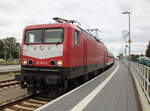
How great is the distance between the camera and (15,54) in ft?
311

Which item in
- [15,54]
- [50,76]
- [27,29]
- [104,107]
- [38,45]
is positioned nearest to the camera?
[104,107]

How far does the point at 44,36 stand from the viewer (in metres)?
8.24

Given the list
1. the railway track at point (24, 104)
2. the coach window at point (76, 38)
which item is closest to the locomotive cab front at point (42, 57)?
the railway track at point (24, 104)

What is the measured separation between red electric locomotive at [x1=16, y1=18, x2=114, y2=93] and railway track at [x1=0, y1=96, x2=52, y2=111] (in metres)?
0.51

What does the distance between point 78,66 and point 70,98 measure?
9.42 ft

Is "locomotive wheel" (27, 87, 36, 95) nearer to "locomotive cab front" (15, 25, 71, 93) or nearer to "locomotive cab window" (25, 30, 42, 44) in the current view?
"locomotive cab front" (15, 25, 71, 93)

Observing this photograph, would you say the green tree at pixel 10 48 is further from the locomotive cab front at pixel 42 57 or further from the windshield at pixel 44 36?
the locomotive cab front at pixel 42 57

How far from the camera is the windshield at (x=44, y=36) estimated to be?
26.1ft

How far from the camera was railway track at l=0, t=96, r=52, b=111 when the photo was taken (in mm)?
6543

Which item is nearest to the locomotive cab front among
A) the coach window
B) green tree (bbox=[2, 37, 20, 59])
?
the coach window

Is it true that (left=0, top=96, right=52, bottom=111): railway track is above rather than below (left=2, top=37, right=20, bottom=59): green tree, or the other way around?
below

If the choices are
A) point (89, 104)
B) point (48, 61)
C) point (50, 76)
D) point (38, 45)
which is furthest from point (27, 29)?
point (89, 104)

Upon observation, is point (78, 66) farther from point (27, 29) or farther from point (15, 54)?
point (15, 54)

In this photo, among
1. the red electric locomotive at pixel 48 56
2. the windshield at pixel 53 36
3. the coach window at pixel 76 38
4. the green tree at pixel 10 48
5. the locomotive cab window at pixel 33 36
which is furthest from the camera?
the green tree at pixel 10 48
